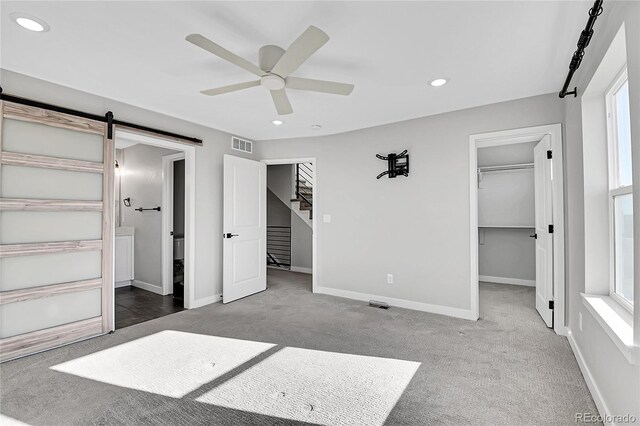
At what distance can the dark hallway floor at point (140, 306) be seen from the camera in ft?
12.0

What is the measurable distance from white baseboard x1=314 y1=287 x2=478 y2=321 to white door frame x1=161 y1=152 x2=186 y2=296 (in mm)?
2348

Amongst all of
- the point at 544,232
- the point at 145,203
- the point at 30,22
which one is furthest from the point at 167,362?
the point at 544,232

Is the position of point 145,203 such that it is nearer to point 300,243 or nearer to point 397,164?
point 300,243

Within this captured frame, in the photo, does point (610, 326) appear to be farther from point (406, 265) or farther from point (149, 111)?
point (149, 111)

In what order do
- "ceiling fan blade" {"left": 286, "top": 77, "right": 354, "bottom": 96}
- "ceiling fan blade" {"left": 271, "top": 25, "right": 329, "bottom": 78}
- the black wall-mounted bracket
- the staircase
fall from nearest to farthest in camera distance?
"ceiling fan blade" {"left": 271, "top": 25, "right": 329, "bottom": 78} < "ceiling fan blade" {"left": 286, "top": 77, "right": 354, "bottom": 96} < the black wall-mounted bracket < the staircase

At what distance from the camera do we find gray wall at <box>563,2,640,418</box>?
4.56 feet

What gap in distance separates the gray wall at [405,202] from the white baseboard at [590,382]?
1069 mm

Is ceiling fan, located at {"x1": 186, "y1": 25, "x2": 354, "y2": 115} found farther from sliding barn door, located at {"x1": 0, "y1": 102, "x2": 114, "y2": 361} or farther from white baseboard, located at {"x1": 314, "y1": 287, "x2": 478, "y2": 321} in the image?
white baseboard, located at {"x1": 314, "y1": 287, "x2": 478, "y2": 321}

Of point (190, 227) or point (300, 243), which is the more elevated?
point (190, 227)

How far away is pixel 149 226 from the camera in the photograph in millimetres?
5043

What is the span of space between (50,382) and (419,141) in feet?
14.0

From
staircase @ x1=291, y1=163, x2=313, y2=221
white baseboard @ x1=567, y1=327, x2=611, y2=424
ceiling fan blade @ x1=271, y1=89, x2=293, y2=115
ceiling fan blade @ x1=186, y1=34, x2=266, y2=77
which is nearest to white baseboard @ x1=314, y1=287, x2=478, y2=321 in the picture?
white baseboard @ x1=567, y1=327, x2=611, y2=424

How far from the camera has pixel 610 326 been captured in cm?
169

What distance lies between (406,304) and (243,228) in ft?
8.40
